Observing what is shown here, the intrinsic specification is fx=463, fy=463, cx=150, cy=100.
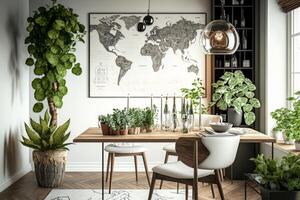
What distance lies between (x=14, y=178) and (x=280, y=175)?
3749mm

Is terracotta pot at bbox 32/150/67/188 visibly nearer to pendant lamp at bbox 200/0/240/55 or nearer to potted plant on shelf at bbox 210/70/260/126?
potted plant on shelf at bbox 210/70/260/126

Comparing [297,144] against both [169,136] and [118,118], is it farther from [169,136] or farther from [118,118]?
[118,118]

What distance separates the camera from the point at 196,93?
6.13m

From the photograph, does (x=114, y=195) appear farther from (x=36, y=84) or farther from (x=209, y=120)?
(x=36, y=84)

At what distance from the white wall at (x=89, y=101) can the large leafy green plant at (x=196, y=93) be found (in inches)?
22.4

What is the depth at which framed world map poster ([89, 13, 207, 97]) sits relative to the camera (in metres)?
6.32

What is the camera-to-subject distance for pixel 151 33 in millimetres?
6336

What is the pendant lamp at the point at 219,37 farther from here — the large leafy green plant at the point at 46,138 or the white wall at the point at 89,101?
the white wall at the point at 89,101

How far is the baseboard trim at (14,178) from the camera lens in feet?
17.3

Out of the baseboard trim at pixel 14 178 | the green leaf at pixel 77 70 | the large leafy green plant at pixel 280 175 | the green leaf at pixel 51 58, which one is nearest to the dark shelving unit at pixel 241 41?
the green leaf at pixel 77 70

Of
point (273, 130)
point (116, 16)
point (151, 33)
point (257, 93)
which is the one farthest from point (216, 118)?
point (116, 16)

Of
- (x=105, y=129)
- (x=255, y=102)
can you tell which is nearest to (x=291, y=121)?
(x=255, y=102)

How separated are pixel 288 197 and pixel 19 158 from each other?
4.01 meters

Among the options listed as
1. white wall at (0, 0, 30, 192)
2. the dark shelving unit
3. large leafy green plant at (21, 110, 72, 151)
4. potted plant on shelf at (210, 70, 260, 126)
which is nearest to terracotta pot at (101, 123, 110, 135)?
large leafy green plant at (21, 110, 72, 151)
